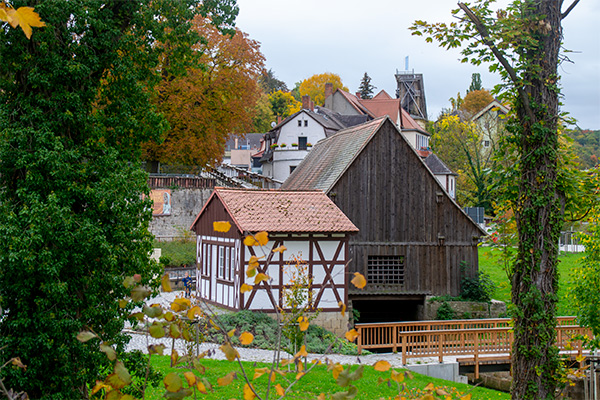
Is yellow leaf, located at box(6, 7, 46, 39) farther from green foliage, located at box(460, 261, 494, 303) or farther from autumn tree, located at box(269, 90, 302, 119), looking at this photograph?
autumn tree, located at box(269, 90, 302, 119)

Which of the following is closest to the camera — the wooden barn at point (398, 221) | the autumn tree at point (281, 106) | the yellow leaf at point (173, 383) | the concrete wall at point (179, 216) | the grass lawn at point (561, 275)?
the yellow leaf at point (173, 383)

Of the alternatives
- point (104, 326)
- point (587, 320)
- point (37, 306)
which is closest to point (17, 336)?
point (37, 306)

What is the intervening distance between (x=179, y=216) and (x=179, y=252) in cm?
411

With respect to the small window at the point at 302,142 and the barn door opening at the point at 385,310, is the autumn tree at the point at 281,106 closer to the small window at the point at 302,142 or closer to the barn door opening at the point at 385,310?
the small window at the point at 302,142

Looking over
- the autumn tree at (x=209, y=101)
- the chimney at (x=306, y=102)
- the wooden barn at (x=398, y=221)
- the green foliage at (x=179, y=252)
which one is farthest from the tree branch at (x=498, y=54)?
the chimney at (x=306, y=102)

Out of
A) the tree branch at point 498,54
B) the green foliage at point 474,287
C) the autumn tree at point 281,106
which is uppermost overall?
the autumn tree at point 281,106

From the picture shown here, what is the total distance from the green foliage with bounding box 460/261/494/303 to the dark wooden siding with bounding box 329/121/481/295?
22cm

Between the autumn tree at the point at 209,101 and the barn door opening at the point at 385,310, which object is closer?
the barn door opening at the point at 385,310

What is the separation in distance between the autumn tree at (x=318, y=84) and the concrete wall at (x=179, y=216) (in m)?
46.5

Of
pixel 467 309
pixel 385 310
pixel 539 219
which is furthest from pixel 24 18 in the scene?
pixel 385 310

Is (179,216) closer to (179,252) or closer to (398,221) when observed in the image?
(179,252)

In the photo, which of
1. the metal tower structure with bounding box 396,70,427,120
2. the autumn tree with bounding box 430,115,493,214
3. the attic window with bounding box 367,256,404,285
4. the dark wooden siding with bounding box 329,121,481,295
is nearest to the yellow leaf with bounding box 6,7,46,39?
the dark wooden siding with bounding box 329,121,481,295

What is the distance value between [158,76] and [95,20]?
1562 mm

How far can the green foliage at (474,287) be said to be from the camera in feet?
73.7
